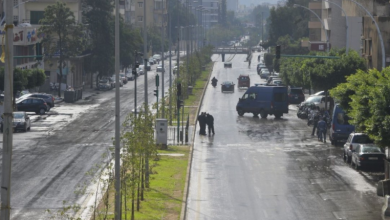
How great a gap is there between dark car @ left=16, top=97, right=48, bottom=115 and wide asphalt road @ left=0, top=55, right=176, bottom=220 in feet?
2.42

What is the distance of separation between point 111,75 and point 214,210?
8403 centimetres

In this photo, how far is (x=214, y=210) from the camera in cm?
2658

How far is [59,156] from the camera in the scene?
40312 mm

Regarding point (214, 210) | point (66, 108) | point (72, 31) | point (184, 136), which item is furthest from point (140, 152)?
point (72, 31)

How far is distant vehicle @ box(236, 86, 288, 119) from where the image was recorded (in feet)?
207

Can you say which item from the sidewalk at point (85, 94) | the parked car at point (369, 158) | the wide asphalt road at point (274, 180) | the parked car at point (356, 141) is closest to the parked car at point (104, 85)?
the sidewalk at point (85, 94)

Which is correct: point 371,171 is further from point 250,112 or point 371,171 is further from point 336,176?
point 250,112

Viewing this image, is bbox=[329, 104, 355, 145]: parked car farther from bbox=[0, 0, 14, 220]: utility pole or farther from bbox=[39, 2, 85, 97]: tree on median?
bbox=[39, 2, 85, 97]: tree on median

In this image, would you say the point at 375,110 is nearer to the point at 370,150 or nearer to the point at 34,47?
the point at 370,150

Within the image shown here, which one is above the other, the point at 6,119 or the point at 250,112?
the point at 6,119

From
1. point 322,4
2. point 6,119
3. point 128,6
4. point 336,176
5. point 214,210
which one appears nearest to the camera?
point 6,119

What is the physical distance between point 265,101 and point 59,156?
84.8 feet

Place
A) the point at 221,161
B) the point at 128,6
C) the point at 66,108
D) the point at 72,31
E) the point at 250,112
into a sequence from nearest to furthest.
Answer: the point at 221,161 → the point at 250,112 → the point at 66,108 → the point at 72,31 → the point at 128,6

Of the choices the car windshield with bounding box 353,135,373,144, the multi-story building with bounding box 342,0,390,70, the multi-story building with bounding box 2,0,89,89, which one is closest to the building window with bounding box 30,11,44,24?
the multi-story building with bounding box 2,0,89,89
